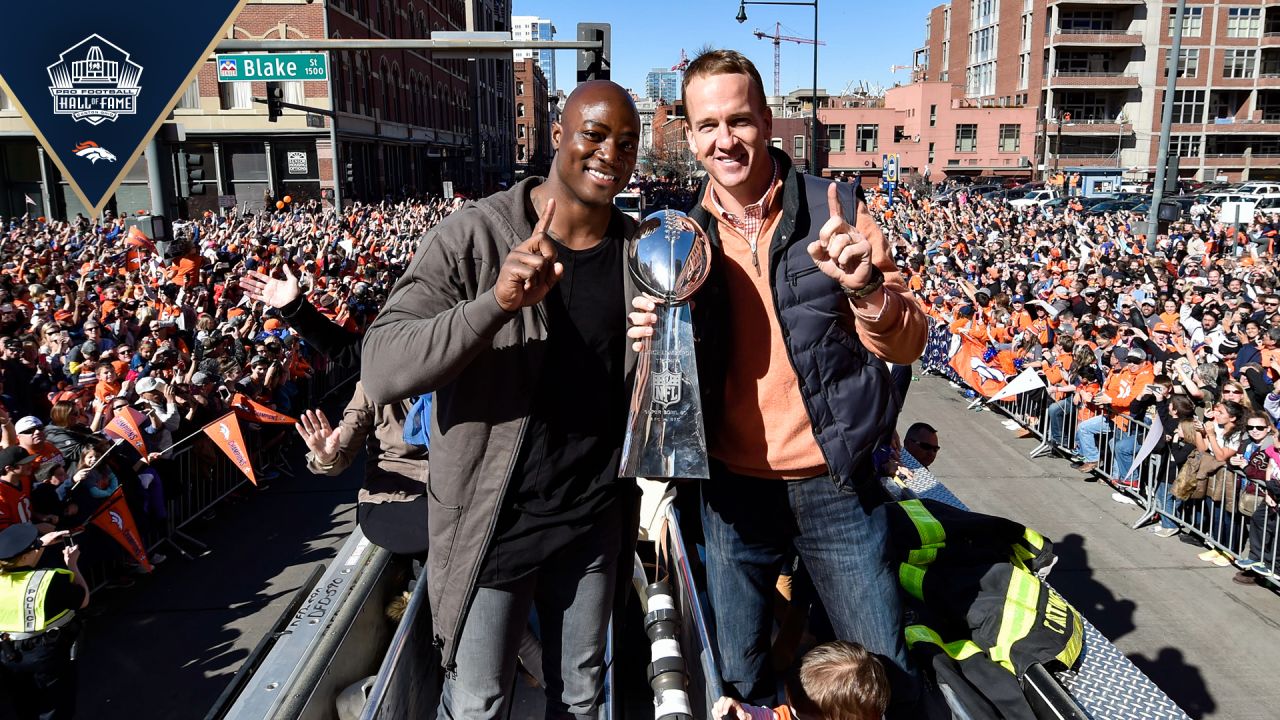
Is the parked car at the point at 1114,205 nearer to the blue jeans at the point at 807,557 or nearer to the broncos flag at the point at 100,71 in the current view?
the broncos flag at the point at 100,71

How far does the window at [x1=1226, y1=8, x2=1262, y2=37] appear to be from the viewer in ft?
211

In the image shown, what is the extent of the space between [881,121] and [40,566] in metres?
74.5

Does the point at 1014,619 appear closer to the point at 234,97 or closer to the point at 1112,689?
the point at 1112,689

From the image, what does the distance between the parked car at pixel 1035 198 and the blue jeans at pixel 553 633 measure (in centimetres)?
4252

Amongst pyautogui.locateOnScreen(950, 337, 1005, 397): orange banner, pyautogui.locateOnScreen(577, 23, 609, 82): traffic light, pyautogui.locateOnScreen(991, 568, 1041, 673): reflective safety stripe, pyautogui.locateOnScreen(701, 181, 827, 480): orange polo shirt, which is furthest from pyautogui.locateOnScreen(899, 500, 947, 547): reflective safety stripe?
pyautogui.locateOnScreen(577, 23, 609, 82): traffic light

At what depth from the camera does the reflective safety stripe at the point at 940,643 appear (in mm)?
2850

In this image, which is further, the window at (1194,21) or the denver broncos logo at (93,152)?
the window at (1194,21)

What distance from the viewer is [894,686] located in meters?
2.41

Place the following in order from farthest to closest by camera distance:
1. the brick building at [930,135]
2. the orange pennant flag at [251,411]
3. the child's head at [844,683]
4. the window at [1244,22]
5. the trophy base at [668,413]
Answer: the brick building at [930,135] < the window at [1244,22] < the orange pennant flag at [251,411] < the child's head at [844,683] < the trophy base at [668,413]

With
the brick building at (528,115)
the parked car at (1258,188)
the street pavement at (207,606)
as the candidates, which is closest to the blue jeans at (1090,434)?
the street pavement at (207,606)

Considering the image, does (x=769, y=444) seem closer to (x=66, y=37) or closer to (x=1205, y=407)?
(x=66, y=37)

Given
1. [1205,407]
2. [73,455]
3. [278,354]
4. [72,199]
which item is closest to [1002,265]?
[1205,407]

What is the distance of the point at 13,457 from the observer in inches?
228

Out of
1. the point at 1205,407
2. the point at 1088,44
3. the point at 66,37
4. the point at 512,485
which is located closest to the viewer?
the point at 512,485
